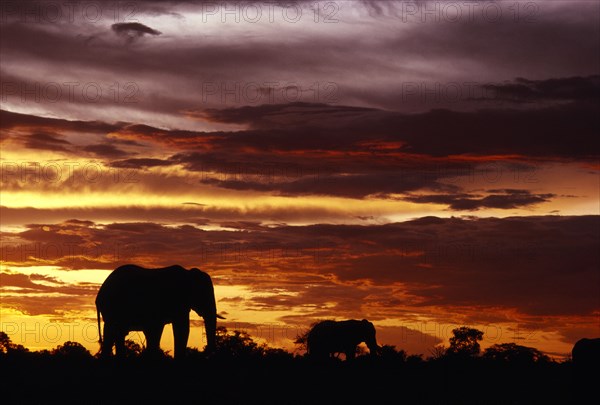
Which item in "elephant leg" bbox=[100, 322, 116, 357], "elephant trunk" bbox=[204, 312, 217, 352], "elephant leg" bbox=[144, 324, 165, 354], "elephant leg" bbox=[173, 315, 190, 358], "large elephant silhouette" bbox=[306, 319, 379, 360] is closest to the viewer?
"elephant leg" bbox=[144, 324, 165, 354]

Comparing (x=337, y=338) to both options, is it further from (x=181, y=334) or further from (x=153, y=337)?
(x=153, y=337)

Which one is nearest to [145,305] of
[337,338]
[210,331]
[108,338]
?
[108,338]

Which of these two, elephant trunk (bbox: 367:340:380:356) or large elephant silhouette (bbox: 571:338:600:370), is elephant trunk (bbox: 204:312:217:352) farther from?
large elephant silhouette (bbox: 571:338:600:370)

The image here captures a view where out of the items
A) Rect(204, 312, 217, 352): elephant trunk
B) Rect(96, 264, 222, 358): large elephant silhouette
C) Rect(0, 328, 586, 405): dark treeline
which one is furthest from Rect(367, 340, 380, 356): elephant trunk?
Rect(96, 264, 222, 358): large elephant silhouette

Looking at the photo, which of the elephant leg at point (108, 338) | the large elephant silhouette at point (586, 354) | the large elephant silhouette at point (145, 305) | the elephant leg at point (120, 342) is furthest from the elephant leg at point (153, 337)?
the large elephant silhouette at point (586, 354)

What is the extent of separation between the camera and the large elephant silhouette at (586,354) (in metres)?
36.5

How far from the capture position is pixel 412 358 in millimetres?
50281

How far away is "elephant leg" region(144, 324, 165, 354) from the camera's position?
43.2m

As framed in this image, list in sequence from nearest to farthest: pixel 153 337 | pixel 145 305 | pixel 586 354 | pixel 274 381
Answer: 1. pixel 274 381
2. pixel 586 354
3. pixel 153 337
4. pixel 145 305

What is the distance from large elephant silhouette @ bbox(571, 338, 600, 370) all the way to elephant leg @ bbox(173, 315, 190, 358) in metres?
17.3

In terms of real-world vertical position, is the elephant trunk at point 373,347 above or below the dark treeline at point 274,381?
below

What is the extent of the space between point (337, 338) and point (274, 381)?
23.7m

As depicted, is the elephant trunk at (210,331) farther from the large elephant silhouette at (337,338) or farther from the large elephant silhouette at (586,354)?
the large elephant silhouette at (586,354)

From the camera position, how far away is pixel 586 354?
1451 inches
